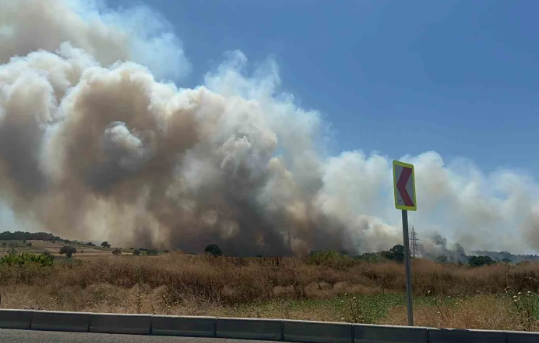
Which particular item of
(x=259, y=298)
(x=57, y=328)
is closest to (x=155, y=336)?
(x=57, y=328)

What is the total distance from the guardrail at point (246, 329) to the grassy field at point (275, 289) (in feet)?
4.24

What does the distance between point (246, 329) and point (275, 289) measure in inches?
459

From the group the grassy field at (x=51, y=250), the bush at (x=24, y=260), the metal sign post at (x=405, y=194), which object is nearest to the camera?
the metal sign post at (x=405, y=194)

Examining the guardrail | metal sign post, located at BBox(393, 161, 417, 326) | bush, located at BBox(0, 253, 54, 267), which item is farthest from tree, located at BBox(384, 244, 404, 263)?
the guardrail

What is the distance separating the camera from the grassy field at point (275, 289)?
32.7 ft

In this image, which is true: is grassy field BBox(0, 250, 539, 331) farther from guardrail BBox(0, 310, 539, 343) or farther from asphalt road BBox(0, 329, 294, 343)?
asphalt road BBox(0, 329, 294, 343)

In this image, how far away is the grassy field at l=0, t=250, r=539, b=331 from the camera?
9.95 metres

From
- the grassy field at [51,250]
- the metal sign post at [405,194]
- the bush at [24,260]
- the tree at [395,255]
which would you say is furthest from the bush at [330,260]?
the metal sign post at [405,194]

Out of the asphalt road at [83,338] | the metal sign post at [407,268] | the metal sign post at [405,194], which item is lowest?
the asphalt road at [83,338]

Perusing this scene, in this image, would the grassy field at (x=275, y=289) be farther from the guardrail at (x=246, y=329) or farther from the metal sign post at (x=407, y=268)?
the guardrail at (x=246, y=329)

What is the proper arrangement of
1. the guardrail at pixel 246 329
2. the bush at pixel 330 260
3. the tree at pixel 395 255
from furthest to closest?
the tree at pixel 395 255, the bush at pixel 330 260, the guardrail at pixel 246 329

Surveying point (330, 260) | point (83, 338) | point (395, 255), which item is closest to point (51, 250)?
point (330, 260)

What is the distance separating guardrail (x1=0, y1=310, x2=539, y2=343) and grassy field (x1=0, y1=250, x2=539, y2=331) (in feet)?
4.24

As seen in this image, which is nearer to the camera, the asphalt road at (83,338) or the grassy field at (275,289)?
the asphalt road at (83,338)
